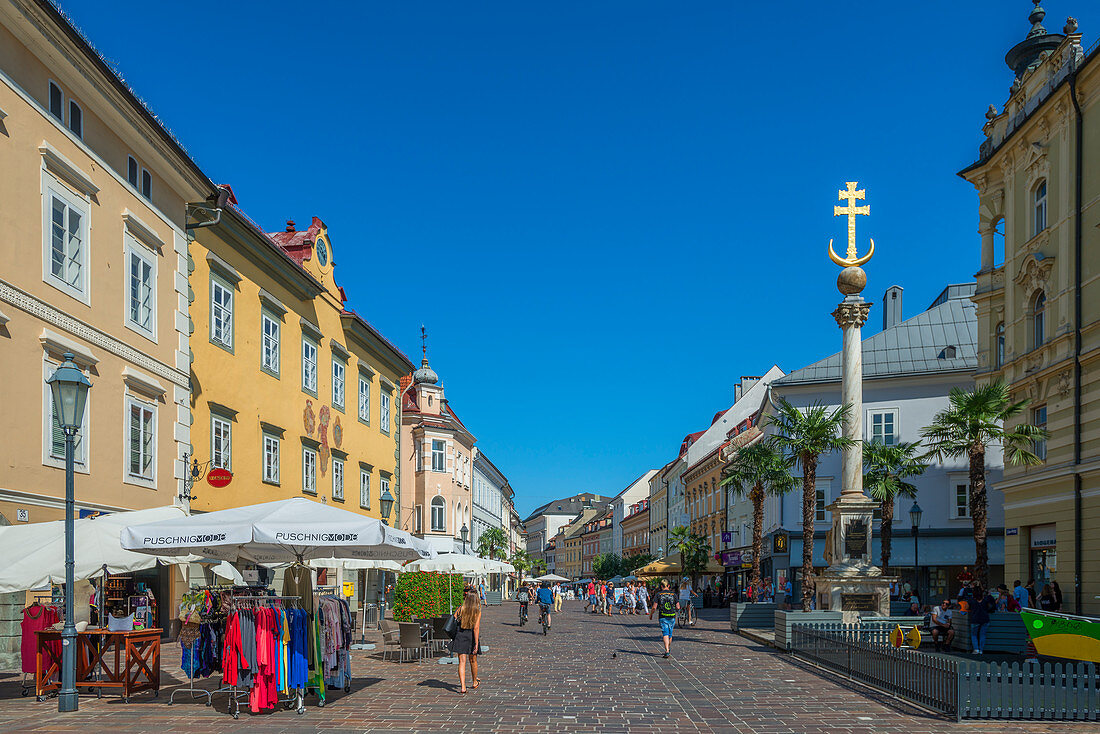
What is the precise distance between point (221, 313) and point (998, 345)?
24055 millimetres

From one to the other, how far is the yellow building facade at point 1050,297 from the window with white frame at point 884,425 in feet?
56.9

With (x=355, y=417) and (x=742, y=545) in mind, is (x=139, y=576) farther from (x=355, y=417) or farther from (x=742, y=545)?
(x=742, y=545)

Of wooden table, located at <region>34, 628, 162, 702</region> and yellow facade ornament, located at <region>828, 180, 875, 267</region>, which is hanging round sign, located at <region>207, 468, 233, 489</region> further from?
yellow facade ornament, located at <region>828, 180, 875, 267</region>

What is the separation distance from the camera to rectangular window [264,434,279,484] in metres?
27.8

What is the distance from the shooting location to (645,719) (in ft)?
40.3

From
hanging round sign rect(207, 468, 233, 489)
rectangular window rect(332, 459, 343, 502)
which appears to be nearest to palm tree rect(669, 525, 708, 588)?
rectangular window rect(332, 459, 343, 502)

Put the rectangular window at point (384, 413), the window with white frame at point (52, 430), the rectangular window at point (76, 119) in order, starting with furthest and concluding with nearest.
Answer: the rectangular window at point (384, 413), the rectangular window at point (76, 119), the window with white frame at point (52, 430)

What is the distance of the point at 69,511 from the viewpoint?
12156 mm

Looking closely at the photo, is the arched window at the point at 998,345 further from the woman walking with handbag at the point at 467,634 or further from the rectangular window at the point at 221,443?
the woman walking with handbag at the point at 467,634

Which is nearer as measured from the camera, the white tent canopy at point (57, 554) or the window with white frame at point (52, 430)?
the white tent canopy at point (57, 554)

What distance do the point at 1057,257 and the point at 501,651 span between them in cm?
1848

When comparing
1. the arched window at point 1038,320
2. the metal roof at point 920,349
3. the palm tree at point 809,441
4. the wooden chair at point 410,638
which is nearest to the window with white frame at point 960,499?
the metal roof at point 920,349

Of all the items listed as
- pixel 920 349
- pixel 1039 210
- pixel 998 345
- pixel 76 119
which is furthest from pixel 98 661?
pixel 920 349

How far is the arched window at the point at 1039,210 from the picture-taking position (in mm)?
30109
